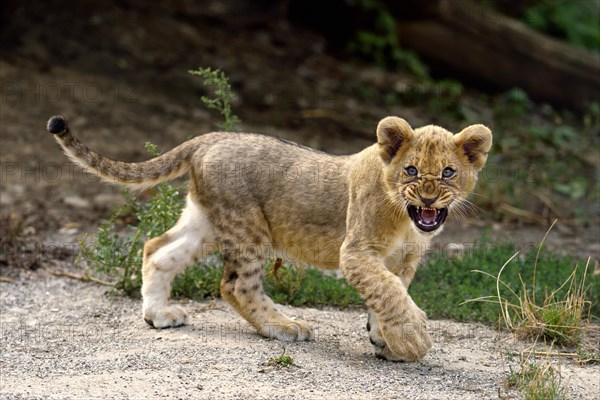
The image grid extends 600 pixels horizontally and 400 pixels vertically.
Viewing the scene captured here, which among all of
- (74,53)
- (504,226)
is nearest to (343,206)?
(504,226)

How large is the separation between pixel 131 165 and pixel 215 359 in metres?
1.72

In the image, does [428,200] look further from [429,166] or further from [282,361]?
[282,361]

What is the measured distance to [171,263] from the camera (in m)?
7.82

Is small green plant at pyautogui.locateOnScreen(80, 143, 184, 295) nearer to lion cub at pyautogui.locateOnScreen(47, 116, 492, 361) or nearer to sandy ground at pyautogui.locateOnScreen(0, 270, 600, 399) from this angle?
sandy ground at pyautogui.locateOnScreen(0, 270, 600, 399)

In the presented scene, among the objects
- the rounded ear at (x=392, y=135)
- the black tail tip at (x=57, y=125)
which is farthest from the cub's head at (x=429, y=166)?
the black tail tip at (x=57, y=125)

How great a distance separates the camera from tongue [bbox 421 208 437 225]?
6.77 meters

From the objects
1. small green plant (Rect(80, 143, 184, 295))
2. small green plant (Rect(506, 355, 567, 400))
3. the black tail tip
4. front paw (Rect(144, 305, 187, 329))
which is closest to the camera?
small green plant (Rect(506, 355, 567, 400))

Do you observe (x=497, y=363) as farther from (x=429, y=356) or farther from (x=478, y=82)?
(x=478, y=82)

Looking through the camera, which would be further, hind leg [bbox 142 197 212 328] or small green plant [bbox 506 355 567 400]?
hind leg [bbox 142 197 212 328]

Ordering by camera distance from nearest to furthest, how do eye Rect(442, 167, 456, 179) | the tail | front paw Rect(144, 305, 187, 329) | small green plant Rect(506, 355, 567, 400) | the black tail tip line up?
small green plant Rect(506, 355, 567, 400) → eye Rect(442, 167, 456, 179) → the black tail tip → the tail → front paw Rect(144, 305, 187, 329)

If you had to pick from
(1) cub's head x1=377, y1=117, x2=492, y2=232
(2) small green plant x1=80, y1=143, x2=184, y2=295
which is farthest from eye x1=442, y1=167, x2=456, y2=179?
(2) small green plant x1=80, y1=143, x2=184, y2=295

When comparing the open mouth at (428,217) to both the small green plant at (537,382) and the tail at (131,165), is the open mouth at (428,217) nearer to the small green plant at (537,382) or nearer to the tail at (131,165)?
the small green plant at (537,382)

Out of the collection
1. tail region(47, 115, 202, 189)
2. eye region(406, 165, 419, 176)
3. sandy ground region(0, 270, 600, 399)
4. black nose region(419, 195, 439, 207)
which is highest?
eye region(406, 165, 419, 176)

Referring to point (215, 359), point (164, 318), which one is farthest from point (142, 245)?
point (215, 359)
